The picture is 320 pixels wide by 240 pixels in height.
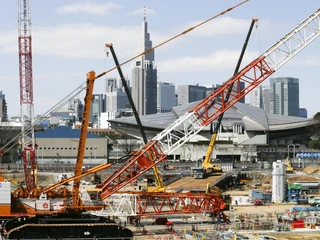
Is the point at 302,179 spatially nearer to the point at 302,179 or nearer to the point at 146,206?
the point at 302,179

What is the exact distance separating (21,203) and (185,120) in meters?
20.7

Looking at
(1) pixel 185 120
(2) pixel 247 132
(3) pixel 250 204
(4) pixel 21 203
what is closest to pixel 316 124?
(2) pixel 247 132

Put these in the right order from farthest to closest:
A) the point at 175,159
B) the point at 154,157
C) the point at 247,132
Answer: the point at 247,132
the point at 175,159
the point at 154,157

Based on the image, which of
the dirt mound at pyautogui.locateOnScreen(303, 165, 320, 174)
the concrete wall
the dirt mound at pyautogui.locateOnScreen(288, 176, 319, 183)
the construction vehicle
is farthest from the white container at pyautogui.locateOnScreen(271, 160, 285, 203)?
the concrete wall

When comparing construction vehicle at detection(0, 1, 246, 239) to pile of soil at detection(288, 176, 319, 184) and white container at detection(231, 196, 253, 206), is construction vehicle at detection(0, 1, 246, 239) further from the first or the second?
pile of soil at detection(288, 176, 319, 184)

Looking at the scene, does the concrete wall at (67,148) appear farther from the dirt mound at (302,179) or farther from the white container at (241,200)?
the white container at (241,200)

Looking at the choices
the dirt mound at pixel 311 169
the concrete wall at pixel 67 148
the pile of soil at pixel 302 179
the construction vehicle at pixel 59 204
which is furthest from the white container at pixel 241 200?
the concrete wall at pixel 67 148

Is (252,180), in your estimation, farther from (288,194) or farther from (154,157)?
(154,157)

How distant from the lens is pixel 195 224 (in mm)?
68562

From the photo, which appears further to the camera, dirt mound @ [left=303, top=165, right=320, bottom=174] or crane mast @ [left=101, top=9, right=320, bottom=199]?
dirt mound @ [left=303, top=165, right=320, bottom=174]

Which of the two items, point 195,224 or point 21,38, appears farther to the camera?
point 21,38

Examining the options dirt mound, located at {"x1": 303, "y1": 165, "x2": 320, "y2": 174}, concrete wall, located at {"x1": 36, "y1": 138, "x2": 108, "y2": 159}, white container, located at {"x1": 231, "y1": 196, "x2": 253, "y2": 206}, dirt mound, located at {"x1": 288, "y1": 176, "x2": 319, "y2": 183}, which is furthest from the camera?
concrete wall, located at {"x1": 36, "y1": 138, "x2": 108, "y2": 159}

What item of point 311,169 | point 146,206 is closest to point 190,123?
point 146,206

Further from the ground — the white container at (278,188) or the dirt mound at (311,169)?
the dirt mound at (311,169)
